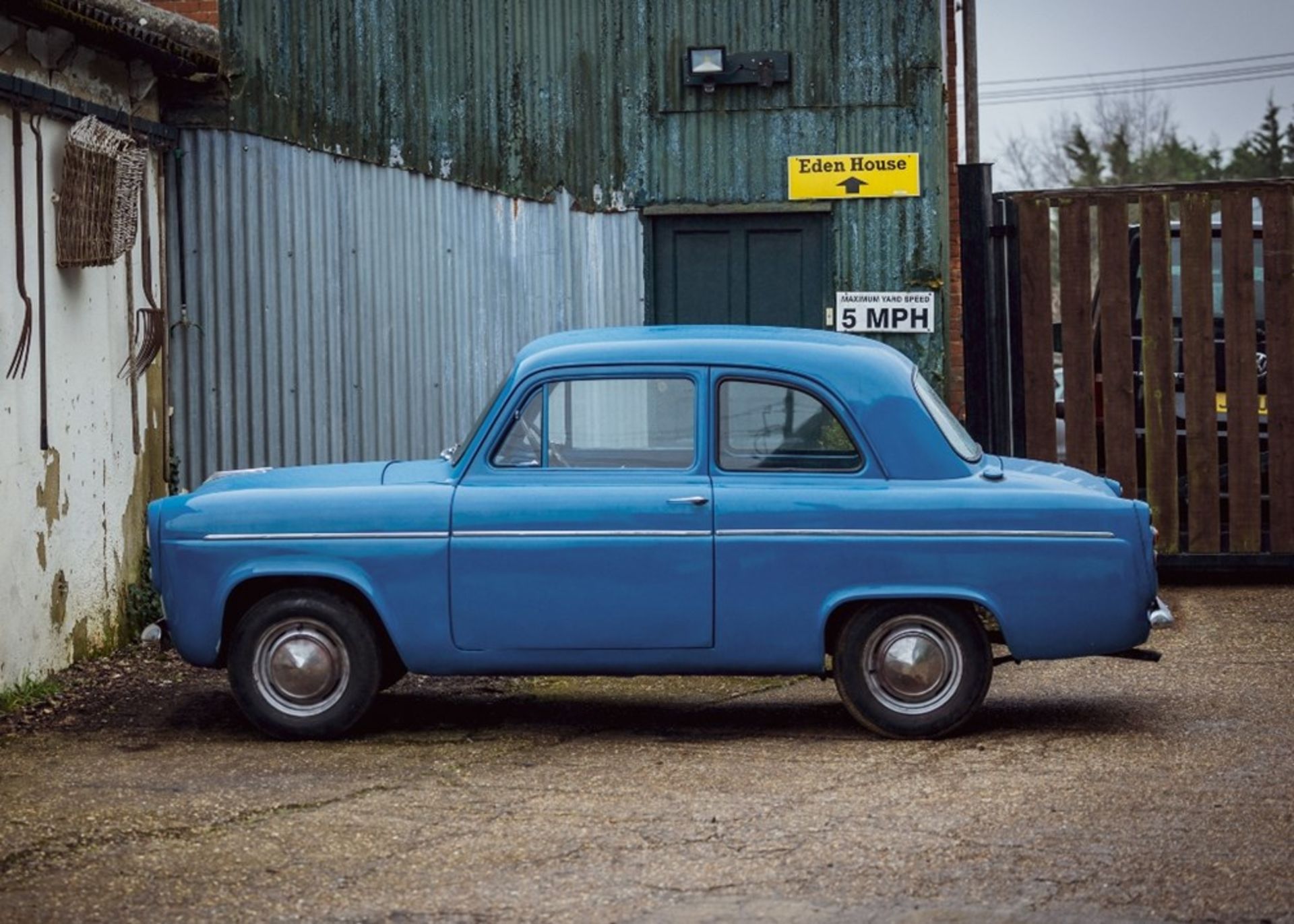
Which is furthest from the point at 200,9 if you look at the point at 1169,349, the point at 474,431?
the point at 1169,349

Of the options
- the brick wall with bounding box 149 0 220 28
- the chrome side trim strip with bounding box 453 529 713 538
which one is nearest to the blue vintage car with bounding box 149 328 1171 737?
the chrome side trim strip with bounding box 453 529 713 538

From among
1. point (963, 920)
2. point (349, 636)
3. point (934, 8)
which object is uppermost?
point (934, 8)

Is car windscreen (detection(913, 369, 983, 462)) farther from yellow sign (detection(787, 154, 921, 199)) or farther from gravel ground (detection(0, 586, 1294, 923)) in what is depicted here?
yellow sign (detection(787, 154, 921, 199))

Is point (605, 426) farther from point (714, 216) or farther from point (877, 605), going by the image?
point (714, 216)

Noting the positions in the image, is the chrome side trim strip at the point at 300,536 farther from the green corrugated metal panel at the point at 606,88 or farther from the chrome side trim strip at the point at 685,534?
the green corrugated metal panel at the point at 606,88

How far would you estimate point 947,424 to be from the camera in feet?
25.9

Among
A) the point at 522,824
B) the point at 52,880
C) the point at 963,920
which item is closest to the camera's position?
the point at 963,920

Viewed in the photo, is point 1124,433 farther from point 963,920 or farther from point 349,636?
point 963,920

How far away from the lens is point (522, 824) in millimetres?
6184

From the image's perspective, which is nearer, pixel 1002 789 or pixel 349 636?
pixel 1002 789

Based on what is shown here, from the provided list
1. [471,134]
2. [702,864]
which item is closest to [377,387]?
[471,134]

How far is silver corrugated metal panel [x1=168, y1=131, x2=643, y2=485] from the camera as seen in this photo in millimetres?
11289

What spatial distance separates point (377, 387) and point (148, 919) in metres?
6.56

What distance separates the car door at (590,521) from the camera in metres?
7.53
